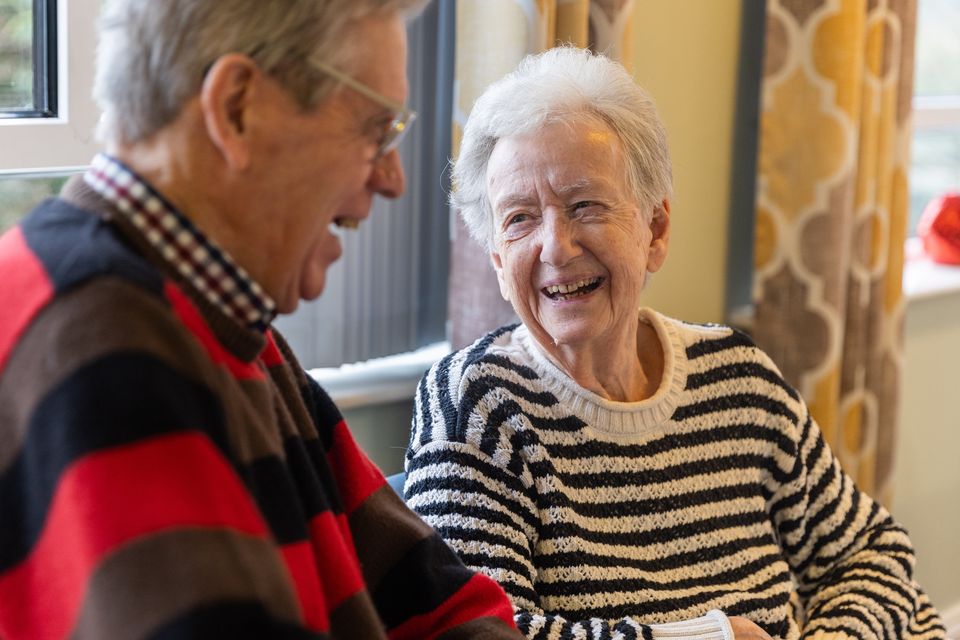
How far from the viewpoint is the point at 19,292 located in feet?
2.79

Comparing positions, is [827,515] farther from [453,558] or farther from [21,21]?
[21,21]

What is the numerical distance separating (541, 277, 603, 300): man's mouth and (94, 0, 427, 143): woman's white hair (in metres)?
0.78

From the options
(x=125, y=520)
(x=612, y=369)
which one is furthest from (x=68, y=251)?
(x=612, y=369)

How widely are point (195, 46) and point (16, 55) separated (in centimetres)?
102

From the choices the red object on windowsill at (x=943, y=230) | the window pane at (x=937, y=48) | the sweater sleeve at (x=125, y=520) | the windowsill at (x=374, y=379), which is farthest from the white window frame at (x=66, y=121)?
the window pane at (x=937, y=48)

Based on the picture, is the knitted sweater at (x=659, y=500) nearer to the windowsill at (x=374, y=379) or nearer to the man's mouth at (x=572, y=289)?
the man's mouth at (x=572, y=289)

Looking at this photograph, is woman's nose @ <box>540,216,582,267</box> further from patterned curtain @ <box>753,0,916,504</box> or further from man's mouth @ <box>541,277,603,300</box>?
patterned curtain @ <box>753,0,916,504</box>

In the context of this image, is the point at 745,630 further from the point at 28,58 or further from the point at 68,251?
the point at 28,58

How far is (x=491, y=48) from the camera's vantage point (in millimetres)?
1965

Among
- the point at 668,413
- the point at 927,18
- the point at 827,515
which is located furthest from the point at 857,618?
the point at 927,18

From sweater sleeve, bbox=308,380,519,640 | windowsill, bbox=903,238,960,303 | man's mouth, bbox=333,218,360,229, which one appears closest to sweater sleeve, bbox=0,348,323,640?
man's mouth, bbox=333,218,360,229

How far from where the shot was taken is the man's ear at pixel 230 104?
0.89 meters

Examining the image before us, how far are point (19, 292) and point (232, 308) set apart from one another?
16cm

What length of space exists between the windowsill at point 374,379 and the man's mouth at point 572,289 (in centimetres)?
47
